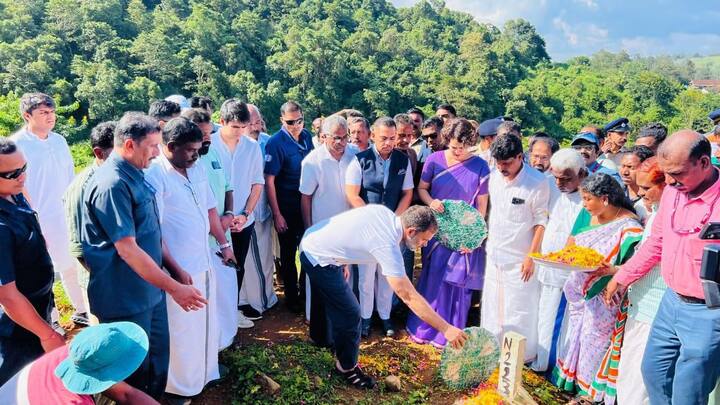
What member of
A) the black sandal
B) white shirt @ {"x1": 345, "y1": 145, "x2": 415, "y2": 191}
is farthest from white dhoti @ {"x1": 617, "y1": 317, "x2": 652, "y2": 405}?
white shirt @ {"x1": 345, "y1": 145, "x2": 415, "y2": 191}

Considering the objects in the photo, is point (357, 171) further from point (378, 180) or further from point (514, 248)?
point (514, 248)

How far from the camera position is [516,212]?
13.1 feet

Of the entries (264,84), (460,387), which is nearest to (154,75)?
(264,84)

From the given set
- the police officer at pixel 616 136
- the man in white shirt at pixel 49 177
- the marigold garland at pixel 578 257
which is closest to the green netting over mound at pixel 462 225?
the marigold garland at pixel 578 257

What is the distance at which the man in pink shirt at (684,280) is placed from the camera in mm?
2598

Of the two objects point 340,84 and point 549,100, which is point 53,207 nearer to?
point 340,84

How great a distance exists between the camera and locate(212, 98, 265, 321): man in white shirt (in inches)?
160

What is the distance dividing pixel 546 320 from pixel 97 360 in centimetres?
345

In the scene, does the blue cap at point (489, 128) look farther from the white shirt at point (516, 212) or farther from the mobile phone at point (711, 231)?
the mobile phone at point (711, 231)

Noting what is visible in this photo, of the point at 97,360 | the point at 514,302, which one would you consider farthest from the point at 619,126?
the point at 97,360

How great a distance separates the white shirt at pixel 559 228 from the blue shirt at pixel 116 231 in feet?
9.81

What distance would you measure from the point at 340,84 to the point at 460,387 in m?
45.0

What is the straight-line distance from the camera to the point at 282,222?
4.66m

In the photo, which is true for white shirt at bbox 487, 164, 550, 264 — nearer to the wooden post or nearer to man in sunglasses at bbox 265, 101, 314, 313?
the wooden post
